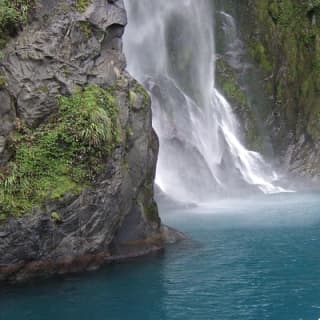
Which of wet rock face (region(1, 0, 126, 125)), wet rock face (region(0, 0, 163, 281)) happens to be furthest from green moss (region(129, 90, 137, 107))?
wet rock face (region(1, 0, 126, 125))

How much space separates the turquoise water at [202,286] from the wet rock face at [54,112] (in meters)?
0.84

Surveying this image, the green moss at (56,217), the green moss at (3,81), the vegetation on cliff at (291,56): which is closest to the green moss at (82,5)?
the green moss at (3,81)

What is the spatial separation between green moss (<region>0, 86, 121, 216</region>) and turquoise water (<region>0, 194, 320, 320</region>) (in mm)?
2506

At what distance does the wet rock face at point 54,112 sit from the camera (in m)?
15.2

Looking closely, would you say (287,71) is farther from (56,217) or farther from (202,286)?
(56,217)

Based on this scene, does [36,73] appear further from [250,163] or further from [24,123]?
[250,163]

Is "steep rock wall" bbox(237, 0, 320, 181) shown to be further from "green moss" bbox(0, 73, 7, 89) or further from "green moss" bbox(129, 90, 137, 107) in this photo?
"green moss" bbox(0, 73, 7, 89)

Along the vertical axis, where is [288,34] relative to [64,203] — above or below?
above

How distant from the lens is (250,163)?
121ft

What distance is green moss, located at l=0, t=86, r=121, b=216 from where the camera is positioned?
1518cm

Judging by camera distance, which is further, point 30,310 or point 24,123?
point 24,123

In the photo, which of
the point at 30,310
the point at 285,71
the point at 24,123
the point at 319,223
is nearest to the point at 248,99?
the point at 285,71

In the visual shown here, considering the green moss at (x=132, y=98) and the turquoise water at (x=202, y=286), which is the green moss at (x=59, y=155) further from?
the turquoise water at (x=202, y=286)

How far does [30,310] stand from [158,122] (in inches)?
801
